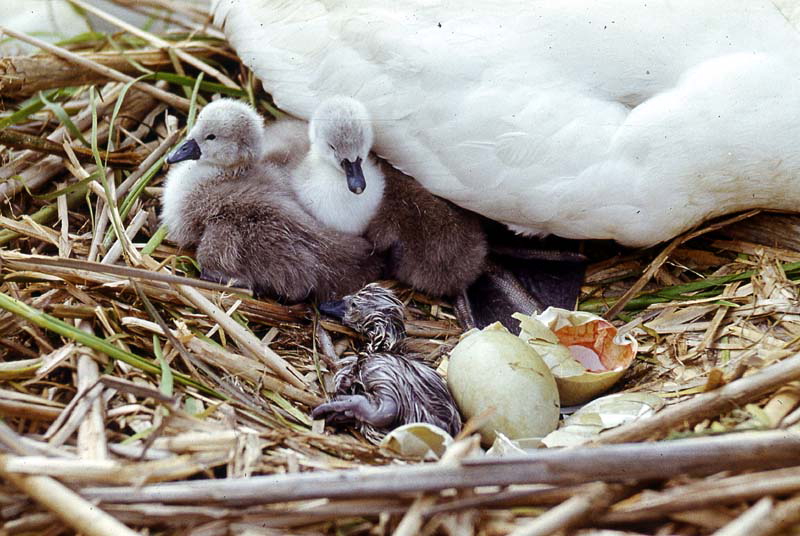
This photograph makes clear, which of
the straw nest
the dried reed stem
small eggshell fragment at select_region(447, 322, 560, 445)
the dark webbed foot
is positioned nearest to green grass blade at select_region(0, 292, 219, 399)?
the straw nest

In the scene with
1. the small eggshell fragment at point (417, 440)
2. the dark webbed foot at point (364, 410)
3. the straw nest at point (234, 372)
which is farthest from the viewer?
the dark webbed foot at point (364, 410)

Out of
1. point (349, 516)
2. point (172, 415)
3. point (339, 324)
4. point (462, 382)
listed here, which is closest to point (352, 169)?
point (339, 324)

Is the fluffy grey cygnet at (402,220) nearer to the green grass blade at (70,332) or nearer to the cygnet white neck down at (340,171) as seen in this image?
the cygnet white neck down at (340,171)

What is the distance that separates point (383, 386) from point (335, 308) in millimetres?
274

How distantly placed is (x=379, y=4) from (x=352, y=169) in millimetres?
351

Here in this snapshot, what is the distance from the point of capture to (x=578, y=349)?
1701 mm

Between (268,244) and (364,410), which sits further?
(268,244)

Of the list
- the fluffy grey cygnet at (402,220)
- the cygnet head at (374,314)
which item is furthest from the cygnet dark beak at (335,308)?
the fluffy grey cygnet at (402,220)

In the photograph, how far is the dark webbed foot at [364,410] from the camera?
4.99 feet

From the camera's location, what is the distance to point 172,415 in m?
1.26

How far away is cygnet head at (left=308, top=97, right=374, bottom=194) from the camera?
1676 mm

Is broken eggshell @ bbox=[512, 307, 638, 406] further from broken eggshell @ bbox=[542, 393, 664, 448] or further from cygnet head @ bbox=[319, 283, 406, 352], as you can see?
cygnet head @ bbox=[319, 283, 406, 352]

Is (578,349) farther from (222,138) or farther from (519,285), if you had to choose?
(222,138)

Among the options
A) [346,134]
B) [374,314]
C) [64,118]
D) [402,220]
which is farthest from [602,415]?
[64,118]
